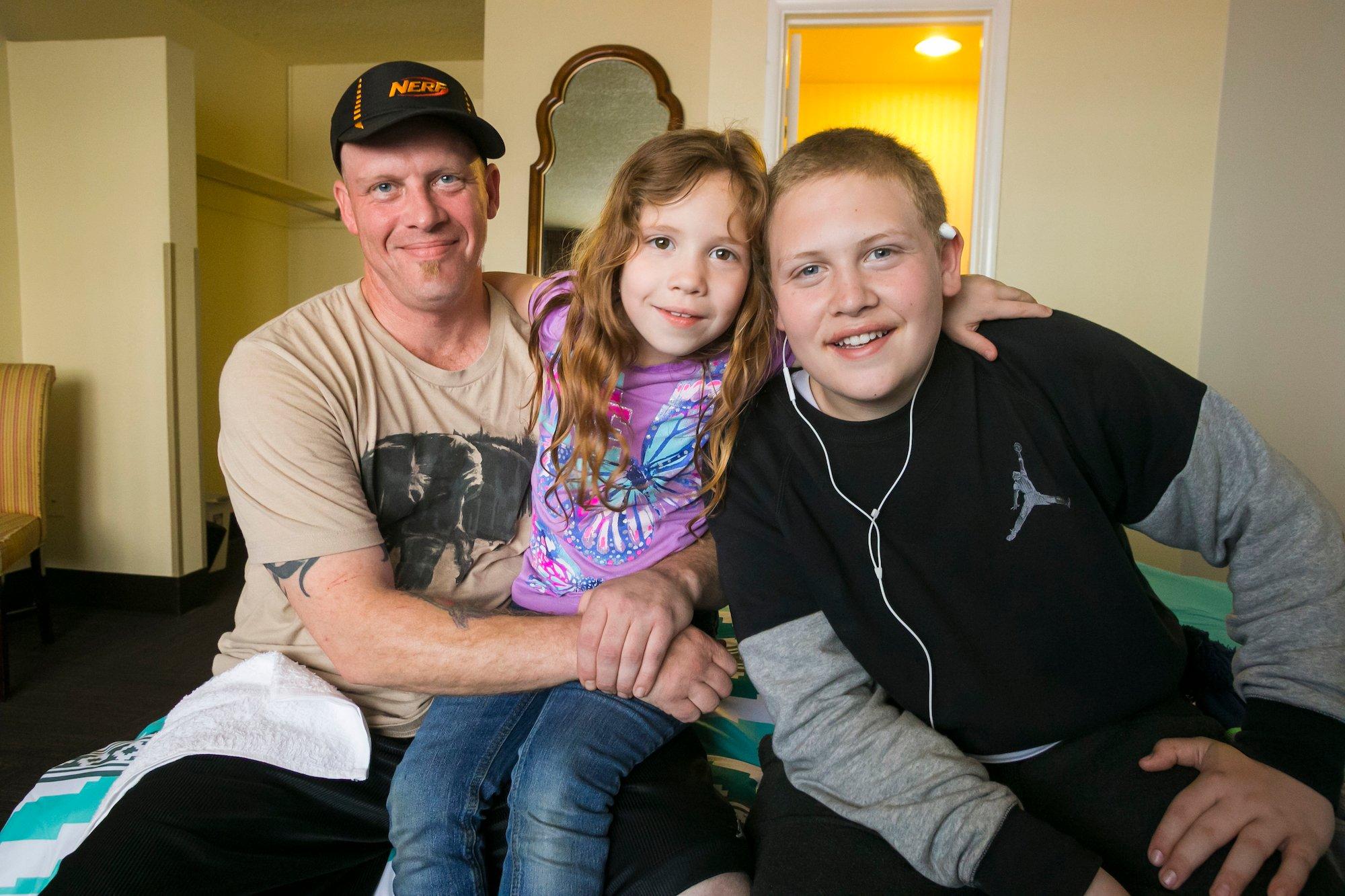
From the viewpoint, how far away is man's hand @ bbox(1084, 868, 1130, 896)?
0.91 m

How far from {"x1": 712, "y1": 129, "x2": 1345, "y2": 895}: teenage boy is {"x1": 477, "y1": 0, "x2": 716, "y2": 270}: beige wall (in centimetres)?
323

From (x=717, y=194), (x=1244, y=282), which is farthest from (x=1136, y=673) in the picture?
(x=1244, y=282)

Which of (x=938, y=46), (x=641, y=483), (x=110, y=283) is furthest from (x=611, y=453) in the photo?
(x=938, y=46)

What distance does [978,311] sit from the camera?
1.23 meters

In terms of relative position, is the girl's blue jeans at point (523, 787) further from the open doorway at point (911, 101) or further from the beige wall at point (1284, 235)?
the open doorway at point (911, 101)

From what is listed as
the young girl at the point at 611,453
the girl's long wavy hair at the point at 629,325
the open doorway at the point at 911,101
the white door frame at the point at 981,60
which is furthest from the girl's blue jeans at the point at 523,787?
the open doorway at the point at 911,101

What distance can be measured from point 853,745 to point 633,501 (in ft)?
1.78

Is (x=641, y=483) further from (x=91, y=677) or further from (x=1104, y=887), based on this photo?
(x=91, y=677)

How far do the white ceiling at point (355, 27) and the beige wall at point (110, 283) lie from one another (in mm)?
1480

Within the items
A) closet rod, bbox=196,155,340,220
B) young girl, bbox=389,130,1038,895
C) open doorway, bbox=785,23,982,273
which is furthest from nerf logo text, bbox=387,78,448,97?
open doorway, bbox=785,23,982,273

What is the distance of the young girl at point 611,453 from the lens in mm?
1139

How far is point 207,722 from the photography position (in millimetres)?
1279

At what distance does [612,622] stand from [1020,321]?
71 centimetres

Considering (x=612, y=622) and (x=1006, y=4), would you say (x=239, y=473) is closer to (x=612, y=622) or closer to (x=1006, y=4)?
(x=612, y=622)
